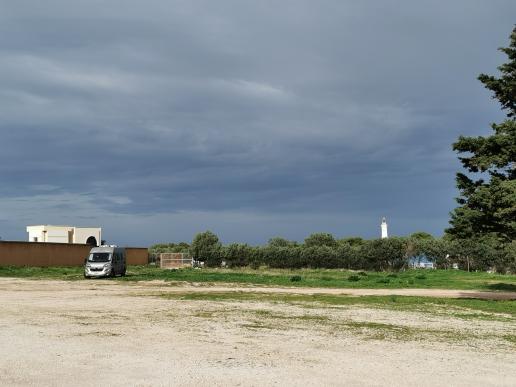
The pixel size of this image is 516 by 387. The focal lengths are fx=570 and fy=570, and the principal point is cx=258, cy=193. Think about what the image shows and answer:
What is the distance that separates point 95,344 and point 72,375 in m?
2.82

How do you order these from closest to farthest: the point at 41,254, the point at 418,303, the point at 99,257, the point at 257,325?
the point at 257,325 → the point at 418,303 → the point at 99,257 → the point at 41,254

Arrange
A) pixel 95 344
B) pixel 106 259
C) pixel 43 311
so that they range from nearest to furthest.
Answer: pixel 95 344, pixel 43 311, pixel 106 259

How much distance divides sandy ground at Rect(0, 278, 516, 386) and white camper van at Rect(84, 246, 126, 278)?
2288 centimetres

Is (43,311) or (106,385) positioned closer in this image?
(106,385)

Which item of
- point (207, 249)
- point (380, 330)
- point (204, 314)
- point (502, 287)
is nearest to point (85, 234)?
point (207, 249)

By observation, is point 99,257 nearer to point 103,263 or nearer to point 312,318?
point 103,263

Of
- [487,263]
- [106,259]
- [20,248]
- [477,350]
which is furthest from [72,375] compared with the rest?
[487,263]

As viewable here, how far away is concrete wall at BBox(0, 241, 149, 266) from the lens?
182ft

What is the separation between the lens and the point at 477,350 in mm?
11688

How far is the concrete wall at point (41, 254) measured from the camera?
5534 cm

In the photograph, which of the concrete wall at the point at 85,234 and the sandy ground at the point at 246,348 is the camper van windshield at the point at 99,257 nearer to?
the sandy ground at the point at 246,348

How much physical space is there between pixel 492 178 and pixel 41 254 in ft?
159

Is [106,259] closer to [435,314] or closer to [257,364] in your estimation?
[435,314]

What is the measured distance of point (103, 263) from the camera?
4166 cm
